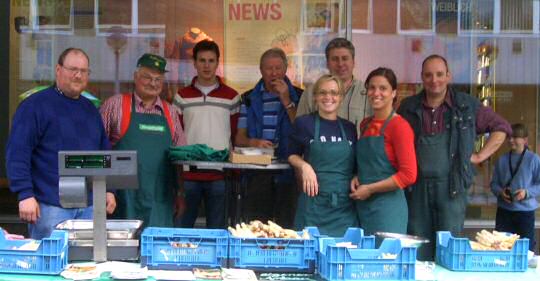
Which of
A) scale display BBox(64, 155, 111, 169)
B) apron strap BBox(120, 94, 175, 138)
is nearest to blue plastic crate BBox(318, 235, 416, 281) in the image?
scale display BBox(64, 155, 111, 169)

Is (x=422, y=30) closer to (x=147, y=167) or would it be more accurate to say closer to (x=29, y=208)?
(x=147, y=167)

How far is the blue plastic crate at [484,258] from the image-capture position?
3.14m

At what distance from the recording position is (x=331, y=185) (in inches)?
155

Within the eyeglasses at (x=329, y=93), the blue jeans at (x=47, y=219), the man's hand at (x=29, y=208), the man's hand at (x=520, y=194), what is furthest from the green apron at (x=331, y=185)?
the man's hand at (x=520, y=194)

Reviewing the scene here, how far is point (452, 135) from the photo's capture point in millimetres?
4441

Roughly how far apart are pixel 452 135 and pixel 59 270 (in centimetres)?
260

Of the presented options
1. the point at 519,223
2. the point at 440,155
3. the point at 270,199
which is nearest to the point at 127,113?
the point at 270,199

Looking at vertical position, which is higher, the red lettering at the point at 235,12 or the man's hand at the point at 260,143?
the red lettering at the point at 235,12

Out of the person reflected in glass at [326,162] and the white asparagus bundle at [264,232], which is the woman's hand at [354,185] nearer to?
the person reflected in glass at [326,162]

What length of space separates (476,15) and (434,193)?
393 centimetres

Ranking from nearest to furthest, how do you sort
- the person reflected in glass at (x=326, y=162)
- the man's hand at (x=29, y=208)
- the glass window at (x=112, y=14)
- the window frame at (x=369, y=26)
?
the man's hand at (x=29, y=208), the person reflected in glass at (x=326, y=162), the glass window at (x=112, y=14), the window frame at (x=369, y=26)

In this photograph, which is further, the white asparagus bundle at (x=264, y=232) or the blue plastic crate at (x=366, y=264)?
the white asparagus bundle at (x=264, y=232)

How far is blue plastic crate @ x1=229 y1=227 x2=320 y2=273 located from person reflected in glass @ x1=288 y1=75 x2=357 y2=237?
87 centimetres

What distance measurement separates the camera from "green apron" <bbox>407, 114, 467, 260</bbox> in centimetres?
443
